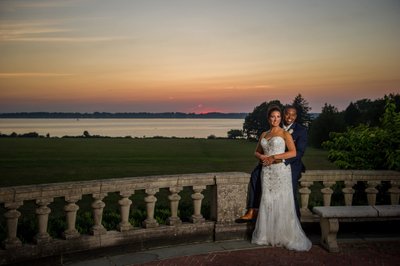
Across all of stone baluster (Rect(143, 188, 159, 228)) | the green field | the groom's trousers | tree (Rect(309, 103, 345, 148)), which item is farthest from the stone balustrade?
tree (Rect(309, 103, 345, 148))

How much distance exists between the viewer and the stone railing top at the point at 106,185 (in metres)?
6.29

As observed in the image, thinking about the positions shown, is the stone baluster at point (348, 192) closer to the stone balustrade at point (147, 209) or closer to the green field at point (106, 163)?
the stone balustrade at point (147, 209)

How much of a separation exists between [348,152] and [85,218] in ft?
21.1

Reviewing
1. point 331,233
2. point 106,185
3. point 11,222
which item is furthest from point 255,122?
point 11,222

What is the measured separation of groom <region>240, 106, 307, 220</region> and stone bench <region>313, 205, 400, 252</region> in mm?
503

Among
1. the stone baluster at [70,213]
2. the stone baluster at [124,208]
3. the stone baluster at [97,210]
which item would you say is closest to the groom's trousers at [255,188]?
the stone baluster at [124,208]

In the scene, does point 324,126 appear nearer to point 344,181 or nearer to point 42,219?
point 344,181

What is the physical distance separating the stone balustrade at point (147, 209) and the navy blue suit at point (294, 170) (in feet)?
0.56

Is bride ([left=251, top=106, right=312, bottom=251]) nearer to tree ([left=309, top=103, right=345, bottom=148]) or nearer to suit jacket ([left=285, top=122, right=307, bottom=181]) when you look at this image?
suit jacket ([left=285, top=122, right=307, bottom=181])

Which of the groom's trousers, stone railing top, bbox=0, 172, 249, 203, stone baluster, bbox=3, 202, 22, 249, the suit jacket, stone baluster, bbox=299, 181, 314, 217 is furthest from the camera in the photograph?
stone baluster, bbox=299, 181, 314, 217

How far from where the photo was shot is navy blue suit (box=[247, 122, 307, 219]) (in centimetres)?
760

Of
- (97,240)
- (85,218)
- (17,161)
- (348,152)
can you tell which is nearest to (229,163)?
(17,161)

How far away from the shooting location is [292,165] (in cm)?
762

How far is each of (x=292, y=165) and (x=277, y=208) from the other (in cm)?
Answer: 79
